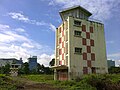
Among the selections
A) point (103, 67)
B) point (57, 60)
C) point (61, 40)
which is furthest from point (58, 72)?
point (103, 67)

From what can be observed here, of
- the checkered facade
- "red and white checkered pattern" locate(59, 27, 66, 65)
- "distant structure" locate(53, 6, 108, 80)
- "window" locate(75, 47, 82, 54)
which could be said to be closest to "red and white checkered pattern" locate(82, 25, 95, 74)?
"distant structure" locate(53, 6, 108, 80)

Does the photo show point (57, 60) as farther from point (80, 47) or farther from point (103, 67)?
point (103, 67)

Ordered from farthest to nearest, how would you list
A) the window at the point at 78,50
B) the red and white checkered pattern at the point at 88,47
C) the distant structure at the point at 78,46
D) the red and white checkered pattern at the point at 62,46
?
1. the red and white checkered pattern at the point at 62,46
2. the red and white checkered pattern at the point at 88,47
3. the window at the point at 78,50
4. the distant structure at the point at 78,46

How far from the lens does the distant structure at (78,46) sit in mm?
30203

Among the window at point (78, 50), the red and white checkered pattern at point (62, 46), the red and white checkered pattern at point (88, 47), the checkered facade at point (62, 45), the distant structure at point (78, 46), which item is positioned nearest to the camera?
the distant structure at point (78, 46)

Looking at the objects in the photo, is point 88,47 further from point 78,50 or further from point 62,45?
point 62,45

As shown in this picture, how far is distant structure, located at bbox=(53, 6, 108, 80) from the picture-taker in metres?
30.2

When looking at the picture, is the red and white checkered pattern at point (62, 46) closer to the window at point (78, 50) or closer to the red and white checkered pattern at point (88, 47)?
the window at point (78, 50)

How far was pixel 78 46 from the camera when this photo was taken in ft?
102

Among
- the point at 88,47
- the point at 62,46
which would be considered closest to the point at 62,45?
the point at 62,46

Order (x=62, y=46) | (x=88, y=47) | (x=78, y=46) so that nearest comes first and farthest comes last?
1. (x=78, y=46)
2. (x=88, y=47)
3. (x=62, y=46)

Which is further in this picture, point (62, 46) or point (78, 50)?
point (62, 46)

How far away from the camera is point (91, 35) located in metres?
33.3

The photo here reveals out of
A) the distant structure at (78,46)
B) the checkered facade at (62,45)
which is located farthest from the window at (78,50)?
the checkered facade at (62,45)
